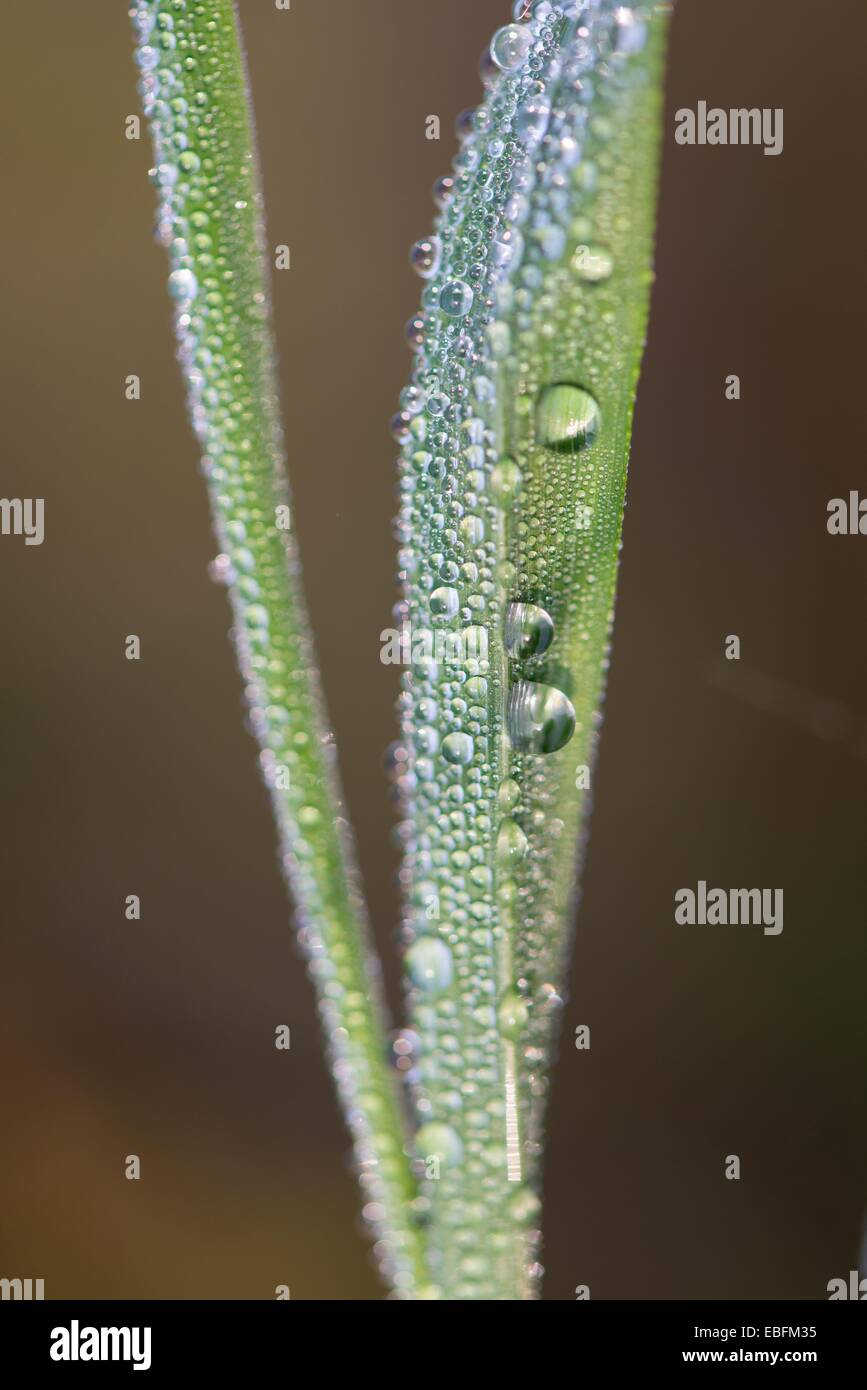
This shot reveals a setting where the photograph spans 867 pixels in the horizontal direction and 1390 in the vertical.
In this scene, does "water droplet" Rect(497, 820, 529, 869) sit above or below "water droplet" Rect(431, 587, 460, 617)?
below

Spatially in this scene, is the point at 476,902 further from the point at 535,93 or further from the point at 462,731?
the point at 535,93

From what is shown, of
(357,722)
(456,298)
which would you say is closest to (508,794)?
(456,298)

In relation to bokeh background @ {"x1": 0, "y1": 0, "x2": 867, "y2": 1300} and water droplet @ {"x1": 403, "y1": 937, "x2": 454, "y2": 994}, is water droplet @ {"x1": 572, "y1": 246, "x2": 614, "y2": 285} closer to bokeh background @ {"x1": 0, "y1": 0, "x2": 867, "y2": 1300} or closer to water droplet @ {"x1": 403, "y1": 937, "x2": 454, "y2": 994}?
water droplet @ {"x1": 403, "y1": 937, "x2": 454, "y2": 994}
